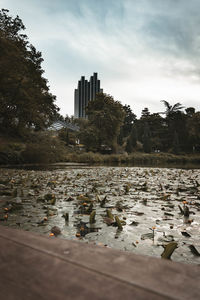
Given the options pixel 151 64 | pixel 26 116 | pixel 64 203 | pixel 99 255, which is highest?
pixel 151 64

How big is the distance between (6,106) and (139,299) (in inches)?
647

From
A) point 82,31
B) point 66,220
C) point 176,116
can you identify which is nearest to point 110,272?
point 66,220

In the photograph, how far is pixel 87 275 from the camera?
0.44 m

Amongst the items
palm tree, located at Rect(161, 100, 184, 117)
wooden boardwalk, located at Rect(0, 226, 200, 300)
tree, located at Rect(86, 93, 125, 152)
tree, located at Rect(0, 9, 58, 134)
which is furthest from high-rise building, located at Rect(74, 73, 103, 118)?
wooden boardwalk, located at Rect(0, 226, 200, 300)

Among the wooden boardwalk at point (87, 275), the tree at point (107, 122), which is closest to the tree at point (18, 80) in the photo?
the wooden boardwalk at point (87, 275)

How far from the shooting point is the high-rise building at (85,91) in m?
73.0

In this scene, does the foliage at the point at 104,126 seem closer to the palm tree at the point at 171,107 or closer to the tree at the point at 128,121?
the palm tree at the point at 171,107

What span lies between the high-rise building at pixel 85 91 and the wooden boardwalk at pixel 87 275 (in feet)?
240

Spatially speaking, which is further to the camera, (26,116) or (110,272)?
(26,116)

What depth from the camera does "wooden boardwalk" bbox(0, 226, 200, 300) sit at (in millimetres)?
382

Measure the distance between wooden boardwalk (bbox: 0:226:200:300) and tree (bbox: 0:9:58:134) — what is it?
535 inches

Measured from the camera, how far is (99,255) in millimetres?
528

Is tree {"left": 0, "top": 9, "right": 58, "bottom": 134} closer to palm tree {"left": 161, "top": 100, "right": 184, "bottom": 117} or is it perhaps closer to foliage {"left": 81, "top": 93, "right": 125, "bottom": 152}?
foliage {"left": 81, "top": 93, "right": 125, "bottom": 152}

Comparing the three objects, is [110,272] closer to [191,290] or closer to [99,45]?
[191,290]
